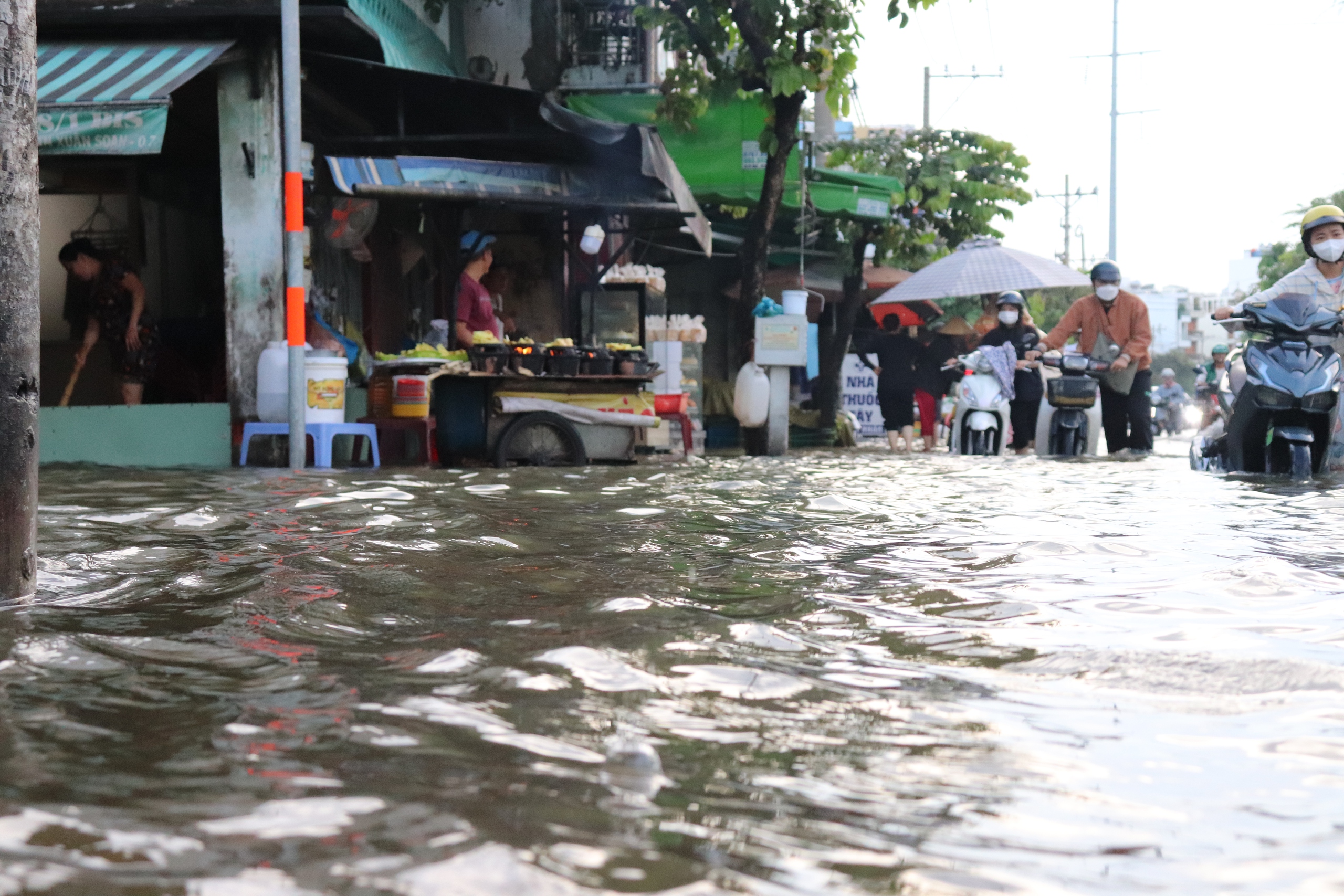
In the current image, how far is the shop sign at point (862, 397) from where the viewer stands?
26828mm

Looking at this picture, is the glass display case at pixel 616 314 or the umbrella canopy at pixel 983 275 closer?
the glass display case at pixel 616 314

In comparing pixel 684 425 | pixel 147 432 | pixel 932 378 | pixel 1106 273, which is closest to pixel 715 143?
pixel 932 378

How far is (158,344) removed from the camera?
11812 mm

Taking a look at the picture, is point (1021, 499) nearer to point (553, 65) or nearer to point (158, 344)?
point (158, 344)

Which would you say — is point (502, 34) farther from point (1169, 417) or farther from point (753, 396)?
point (1169, 417)

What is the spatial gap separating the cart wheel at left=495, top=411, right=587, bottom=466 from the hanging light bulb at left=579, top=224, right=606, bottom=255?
9.66 ft

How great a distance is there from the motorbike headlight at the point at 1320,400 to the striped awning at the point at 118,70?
8.01 metres

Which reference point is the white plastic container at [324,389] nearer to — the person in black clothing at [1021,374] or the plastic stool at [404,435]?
the plastic stool at [404,435]

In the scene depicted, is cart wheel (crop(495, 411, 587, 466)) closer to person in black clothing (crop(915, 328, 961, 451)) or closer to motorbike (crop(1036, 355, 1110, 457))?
motorbike (crop(1036, 355, 1110, 457))

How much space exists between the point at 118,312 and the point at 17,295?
8.46 metres

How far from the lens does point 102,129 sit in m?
9.43

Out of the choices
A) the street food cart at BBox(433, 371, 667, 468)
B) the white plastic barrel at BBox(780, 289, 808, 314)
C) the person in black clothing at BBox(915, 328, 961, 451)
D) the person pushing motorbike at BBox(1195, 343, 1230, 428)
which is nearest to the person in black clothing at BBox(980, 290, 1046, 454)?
the white plastic barrel at BBox(780, 289, 808, 314)

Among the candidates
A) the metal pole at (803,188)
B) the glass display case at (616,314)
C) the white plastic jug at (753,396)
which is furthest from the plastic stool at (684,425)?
the metal pole at (803,188)

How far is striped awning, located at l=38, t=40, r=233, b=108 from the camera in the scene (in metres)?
9.55
